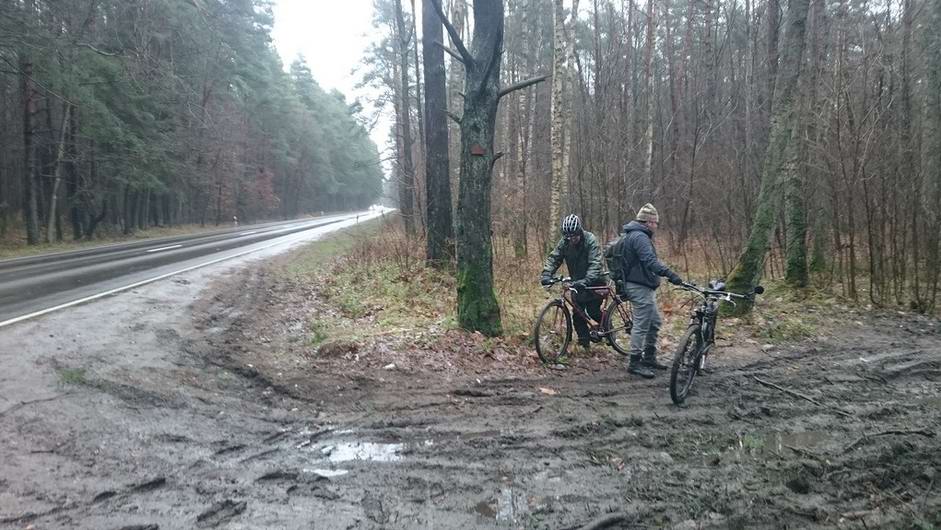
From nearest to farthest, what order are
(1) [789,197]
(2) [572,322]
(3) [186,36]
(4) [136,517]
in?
(4) [136,517]
(2) [572,322]
(1) [789,197]
(3) [186,36]

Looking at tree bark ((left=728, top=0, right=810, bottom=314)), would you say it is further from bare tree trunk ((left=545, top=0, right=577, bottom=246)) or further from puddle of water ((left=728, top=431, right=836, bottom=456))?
bare tree trunk ((left=545, top=0, right=577, bottom=246))

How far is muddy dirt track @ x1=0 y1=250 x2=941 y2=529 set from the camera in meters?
3.77

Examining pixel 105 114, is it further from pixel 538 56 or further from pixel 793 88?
pixel 793 88

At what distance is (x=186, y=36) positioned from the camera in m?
26.8

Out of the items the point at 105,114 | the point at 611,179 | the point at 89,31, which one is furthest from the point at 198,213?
the point at 611,179

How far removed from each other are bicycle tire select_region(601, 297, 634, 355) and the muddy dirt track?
48 cm

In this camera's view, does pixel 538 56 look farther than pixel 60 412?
Yes

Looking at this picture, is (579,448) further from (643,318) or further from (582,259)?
Answer: (582,259)

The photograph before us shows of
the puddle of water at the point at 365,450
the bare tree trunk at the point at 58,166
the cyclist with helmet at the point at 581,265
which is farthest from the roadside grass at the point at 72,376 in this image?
the bare tree trunk at the point at 58,166

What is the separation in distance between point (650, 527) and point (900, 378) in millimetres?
5316

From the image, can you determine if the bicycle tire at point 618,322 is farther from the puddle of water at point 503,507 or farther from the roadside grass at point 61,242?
the roadside grass at point 61,242

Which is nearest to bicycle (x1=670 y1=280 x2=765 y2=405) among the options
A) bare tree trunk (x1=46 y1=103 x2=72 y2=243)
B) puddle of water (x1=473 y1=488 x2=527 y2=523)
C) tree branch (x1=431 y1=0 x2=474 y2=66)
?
puddle of water (x1=473 y1=488 x2=527 y2=523)

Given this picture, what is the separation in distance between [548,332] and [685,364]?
1950mm

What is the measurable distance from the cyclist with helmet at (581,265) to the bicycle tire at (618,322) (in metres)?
0.15
